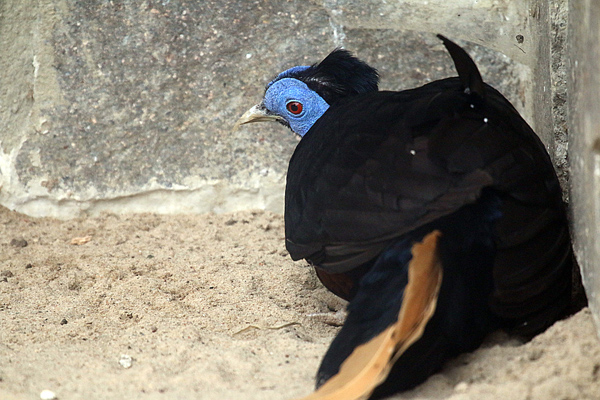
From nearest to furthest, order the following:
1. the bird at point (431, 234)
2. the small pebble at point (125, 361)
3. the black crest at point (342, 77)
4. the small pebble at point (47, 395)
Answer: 1. the bird at point (431, 234)
2. the small pebble at point (47, 395)
3. the small pebble at point (125, 361)
4. the black crest at point (342, 77)

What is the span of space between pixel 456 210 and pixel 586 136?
0.43m

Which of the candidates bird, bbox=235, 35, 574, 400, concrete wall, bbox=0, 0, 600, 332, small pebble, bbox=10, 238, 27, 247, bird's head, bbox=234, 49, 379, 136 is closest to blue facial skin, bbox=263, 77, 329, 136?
bird's head, bbox=234, 49, 379, 136

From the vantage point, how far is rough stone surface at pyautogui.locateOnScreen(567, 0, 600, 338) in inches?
72.1

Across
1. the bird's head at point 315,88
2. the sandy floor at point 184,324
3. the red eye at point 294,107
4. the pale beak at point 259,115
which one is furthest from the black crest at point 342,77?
the sandy floor at point 184,324

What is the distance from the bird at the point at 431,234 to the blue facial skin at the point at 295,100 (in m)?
0.71

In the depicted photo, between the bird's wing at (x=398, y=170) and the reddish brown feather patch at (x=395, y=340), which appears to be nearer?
the reddish brown feather patch at (x=395, y=340)

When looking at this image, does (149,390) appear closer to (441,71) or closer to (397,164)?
(397,164)

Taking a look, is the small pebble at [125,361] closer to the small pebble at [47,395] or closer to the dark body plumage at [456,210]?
the small pebble at [47,395]

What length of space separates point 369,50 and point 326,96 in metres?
0.77

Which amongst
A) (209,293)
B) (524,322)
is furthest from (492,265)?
(209,293)

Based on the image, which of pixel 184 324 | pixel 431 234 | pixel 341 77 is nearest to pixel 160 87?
pixel 341 77

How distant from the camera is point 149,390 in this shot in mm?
2098

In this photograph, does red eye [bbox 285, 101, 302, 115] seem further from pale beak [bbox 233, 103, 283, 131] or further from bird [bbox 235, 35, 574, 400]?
bird [bbox 235, 35, 574, 400]

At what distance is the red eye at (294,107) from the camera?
10.2 ft
